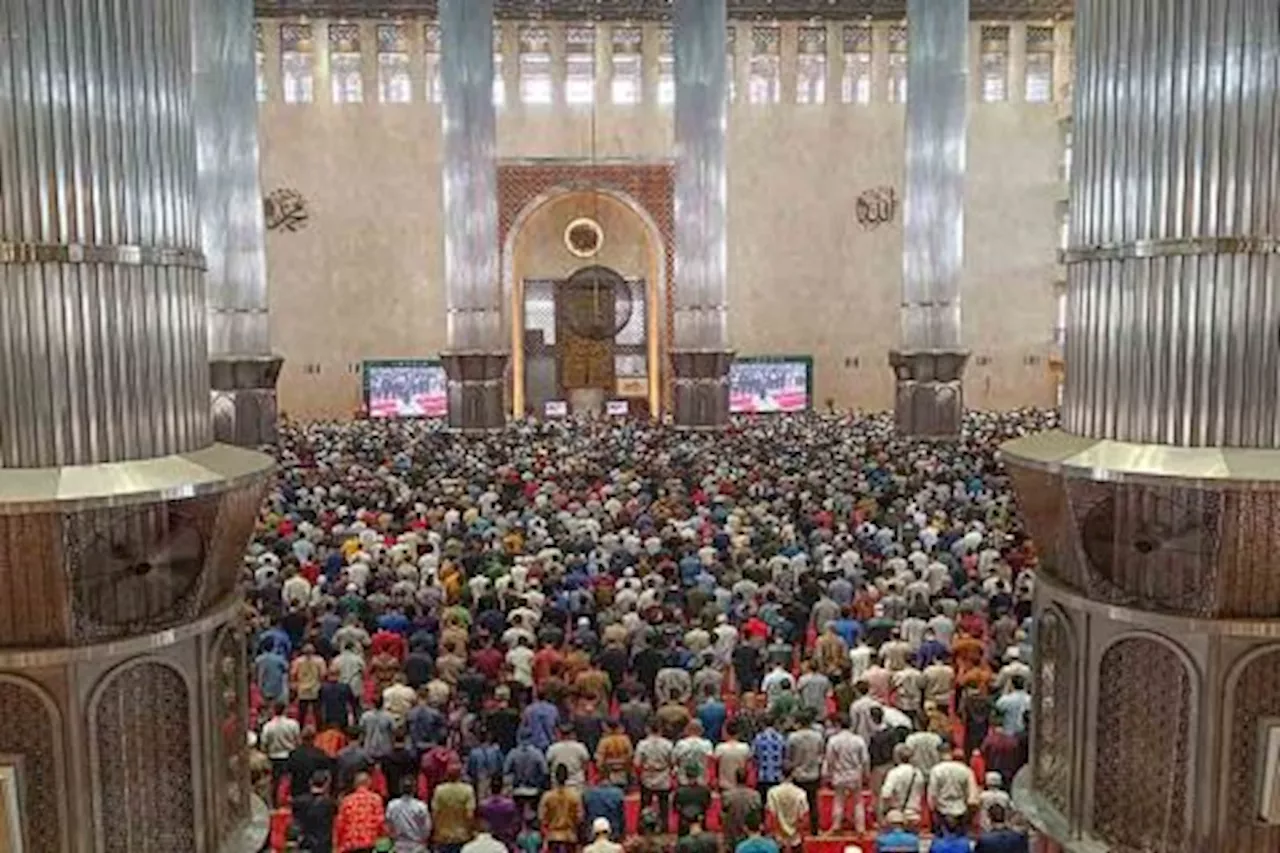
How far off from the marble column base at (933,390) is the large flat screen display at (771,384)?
323 inches

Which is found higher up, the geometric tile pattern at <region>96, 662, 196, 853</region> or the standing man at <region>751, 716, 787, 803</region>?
the geometric tile pattern at <region>96, 662, 196, 853</region>

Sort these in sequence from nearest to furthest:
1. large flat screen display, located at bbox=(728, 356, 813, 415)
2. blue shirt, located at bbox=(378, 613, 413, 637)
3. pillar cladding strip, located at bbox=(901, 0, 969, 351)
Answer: blue shirt, located at bbox=(378, 613, 413, 637), pillar cladding strip, located at bbox=(901, 0, 969, 351), large flat screen display, located at bbox=(728, 356, 813, 415)

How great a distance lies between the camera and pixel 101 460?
15.1 feet

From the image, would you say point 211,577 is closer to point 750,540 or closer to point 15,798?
point 15,798

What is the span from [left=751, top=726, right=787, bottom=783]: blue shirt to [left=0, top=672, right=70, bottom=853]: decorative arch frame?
174 inches

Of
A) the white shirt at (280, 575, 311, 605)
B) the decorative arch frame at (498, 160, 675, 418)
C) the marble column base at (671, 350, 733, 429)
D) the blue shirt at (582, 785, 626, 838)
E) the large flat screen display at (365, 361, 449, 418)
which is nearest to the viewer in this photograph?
the blue shirt at (582, 785, 626, 838)

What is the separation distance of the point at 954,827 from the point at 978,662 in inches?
119

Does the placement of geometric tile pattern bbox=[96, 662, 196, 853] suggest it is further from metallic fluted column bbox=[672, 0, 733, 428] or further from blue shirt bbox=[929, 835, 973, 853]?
metallic fluted column bbox=[672, 0, 733, 428]

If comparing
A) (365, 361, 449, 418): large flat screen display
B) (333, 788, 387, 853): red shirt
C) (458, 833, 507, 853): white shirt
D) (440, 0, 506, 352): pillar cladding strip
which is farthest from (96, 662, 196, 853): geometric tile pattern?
(365, 361, 449, 418): large flat screen display

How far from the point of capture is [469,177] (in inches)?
1009

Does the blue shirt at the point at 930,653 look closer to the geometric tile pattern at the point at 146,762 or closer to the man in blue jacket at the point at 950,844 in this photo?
the man in blue jacket at the point at 950,844

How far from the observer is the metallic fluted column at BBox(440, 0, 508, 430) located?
82.5ft

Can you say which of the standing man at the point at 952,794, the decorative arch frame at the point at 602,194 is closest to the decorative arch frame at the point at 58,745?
the standing man at the point at 952,794

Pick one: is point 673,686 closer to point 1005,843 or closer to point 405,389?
point 1005,843
